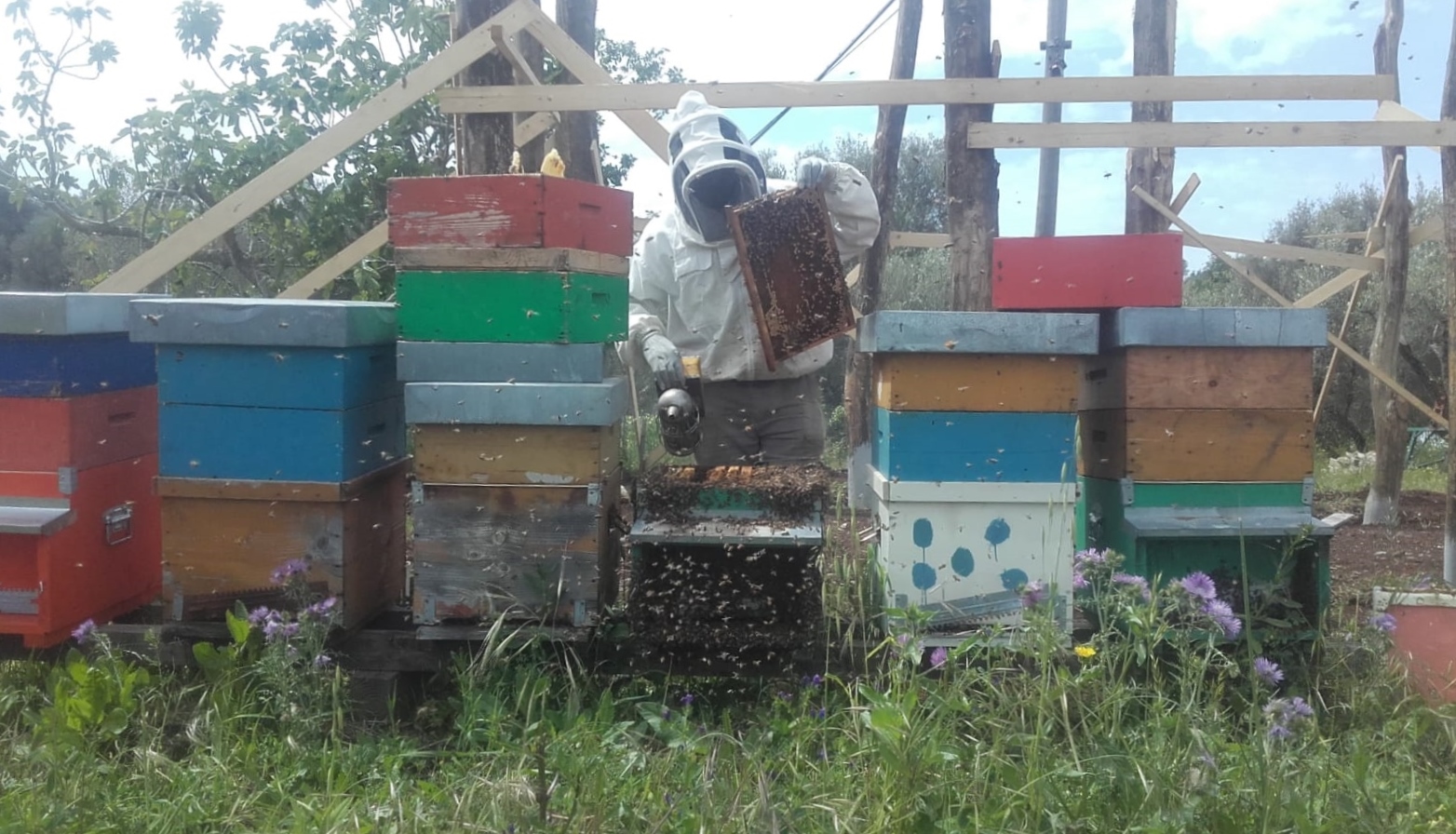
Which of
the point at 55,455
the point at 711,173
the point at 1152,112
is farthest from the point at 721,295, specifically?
the point at 1152,112

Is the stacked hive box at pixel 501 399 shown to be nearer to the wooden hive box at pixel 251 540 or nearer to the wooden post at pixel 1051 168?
the wooden hive box at pixel 251 540

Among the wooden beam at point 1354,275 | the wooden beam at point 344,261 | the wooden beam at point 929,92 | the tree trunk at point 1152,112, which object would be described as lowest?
the wooden beam at point 344,261

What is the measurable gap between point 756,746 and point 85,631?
7.06ft

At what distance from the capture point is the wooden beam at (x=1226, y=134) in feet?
15.8

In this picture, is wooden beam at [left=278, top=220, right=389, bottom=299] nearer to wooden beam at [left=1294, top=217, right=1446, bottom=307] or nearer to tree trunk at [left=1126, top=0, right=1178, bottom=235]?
wooden beam at [left=1294, top=217, right=1446, bottom=307]

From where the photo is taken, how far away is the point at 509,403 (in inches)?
123

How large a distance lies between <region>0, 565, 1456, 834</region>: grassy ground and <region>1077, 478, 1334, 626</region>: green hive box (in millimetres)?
182

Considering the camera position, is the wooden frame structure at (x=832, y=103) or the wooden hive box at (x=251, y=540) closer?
the wooden hive box at (x=251, y=540)

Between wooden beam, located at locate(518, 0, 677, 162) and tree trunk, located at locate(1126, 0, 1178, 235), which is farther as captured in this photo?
tree trunk, located at locate(1126, 0, 1178, 235)

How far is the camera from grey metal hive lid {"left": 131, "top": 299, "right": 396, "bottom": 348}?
10.2 ft

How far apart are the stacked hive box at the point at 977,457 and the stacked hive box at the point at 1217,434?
0.91 feet

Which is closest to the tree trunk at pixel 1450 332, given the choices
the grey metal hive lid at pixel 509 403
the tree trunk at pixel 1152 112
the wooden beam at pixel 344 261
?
the tree trunk at pixel 1152 112

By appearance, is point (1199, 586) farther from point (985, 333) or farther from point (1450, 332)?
point (1450, 332)

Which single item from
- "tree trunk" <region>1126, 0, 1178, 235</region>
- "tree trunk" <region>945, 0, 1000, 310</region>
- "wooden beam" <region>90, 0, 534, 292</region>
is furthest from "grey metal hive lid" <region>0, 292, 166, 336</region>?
"tree trunk" <region>1126, 0, 1178, 235</region>
